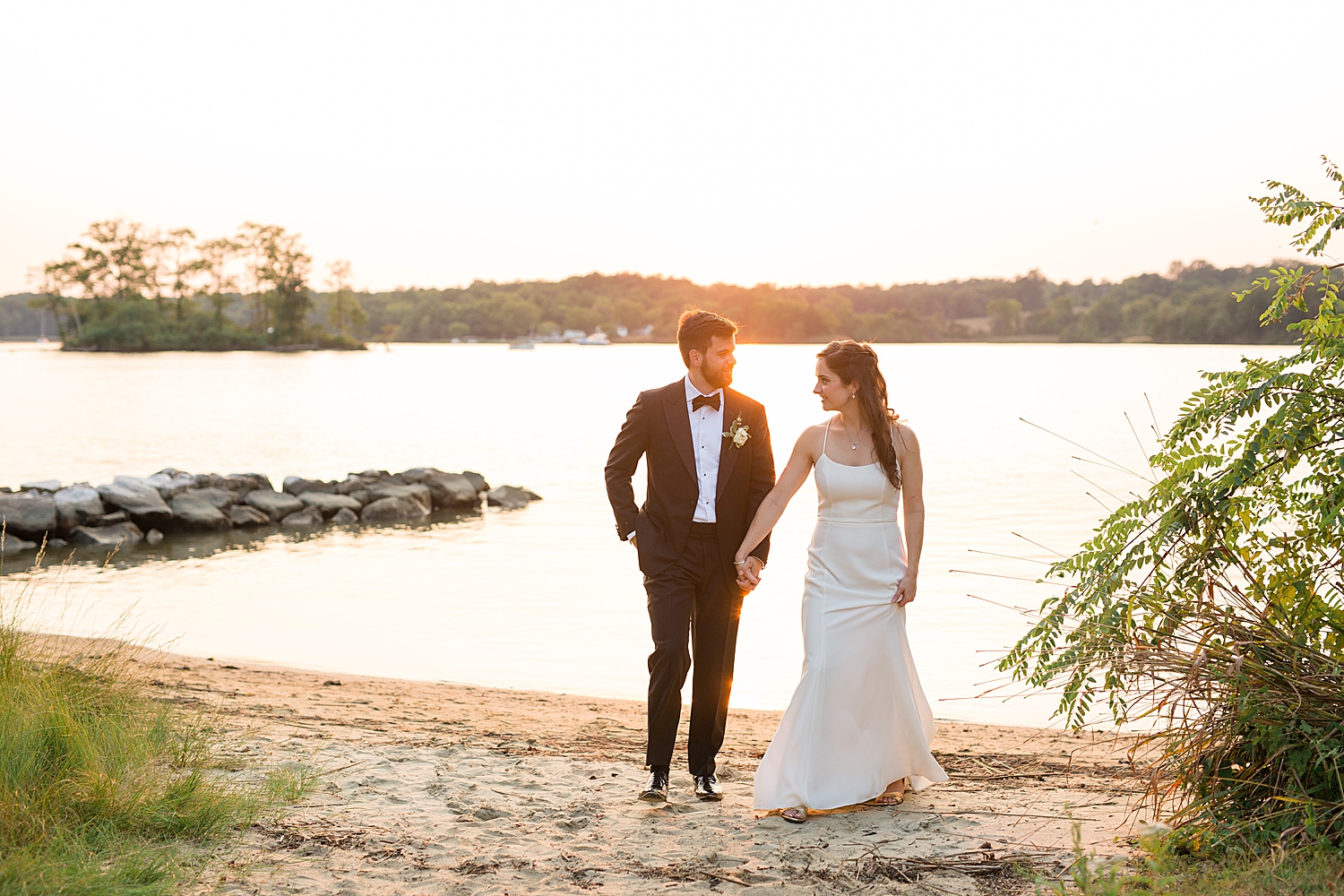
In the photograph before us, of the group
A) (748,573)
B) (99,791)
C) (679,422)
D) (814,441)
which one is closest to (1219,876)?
(748,573)

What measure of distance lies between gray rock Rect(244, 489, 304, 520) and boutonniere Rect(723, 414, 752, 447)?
1820cm

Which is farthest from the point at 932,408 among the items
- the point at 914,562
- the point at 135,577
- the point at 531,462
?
the point at 914,562

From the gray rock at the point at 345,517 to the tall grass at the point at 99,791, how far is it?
15881 mm

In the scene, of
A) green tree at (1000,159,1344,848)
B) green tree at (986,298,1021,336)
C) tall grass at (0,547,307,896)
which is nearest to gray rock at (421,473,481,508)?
tall grass at (0,547,307,896)

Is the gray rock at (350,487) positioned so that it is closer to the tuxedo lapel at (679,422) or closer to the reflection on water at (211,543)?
the reflection on water at (211,543)

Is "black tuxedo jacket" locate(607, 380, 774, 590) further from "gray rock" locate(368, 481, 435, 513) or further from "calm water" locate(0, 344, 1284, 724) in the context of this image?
"gray rock" locate(368, 481, 435, 513)

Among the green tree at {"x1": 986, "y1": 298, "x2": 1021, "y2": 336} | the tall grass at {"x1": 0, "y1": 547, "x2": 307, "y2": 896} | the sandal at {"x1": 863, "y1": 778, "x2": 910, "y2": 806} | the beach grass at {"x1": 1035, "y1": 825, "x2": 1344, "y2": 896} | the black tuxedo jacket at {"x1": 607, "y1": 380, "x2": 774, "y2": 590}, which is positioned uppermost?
the green tree at {"x1": 986, "y1": 298, "x2": 1021, "y2": 336}

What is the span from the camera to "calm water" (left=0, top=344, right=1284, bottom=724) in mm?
10992

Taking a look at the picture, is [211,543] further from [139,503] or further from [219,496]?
[219,496]

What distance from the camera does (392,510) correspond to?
22328 mm

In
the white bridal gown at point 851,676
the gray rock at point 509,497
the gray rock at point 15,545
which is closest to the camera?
the white bridal gown at point 851,676

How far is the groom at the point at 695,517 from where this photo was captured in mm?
5379

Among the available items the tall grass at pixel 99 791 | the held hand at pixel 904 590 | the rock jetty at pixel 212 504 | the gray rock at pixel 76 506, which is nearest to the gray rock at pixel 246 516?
the rock jetty at pixel 212 504

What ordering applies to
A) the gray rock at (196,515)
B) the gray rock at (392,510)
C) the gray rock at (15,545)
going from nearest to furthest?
1. the gray rock at (15,545)
2. the gray rock at (196,515)
3. the gray rock at (392,510)
